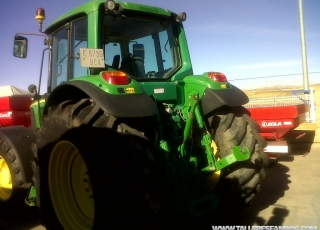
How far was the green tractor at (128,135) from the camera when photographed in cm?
240

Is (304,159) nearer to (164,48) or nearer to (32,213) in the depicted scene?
(164,48)

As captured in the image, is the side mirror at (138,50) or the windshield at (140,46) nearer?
the windshield at (140,46)

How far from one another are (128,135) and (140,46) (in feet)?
5.24

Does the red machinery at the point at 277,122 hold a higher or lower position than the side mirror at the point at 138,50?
lower

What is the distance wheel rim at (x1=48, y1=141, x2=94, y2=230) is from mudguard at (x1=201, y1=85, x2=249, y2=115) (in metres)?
1.34

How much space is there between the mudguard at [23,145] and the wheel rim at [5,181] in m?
0.38

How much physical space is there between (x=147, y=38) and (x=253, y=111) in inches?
108

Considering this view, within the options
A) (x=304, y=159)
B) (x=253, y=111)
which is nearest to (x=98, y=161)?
(x=253, y=111)

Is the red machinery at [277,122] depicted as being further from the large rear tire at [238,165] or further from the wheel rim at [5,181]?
the wheel rim at [5,181]

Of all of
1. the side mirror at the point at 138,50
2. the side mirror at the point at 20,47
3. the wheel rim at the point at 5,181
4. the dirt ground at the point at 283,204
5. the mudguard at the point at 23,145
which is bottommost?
the dirt ground at the point at 283,204

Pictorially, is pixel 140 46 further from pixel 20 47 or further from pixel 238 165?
pixel 238 165

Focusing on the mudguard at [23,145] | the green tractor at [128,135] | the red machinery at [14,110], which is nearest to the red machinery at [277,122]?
the green tractor at [128,135]

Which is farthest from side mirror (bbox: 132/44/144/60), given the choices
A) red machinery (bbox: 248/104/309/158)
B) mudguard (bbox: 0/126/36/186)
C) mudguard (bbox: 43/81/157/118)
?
red machinery (bbox: 248/104/309/158)

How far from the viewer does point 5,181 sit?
3889 mm
